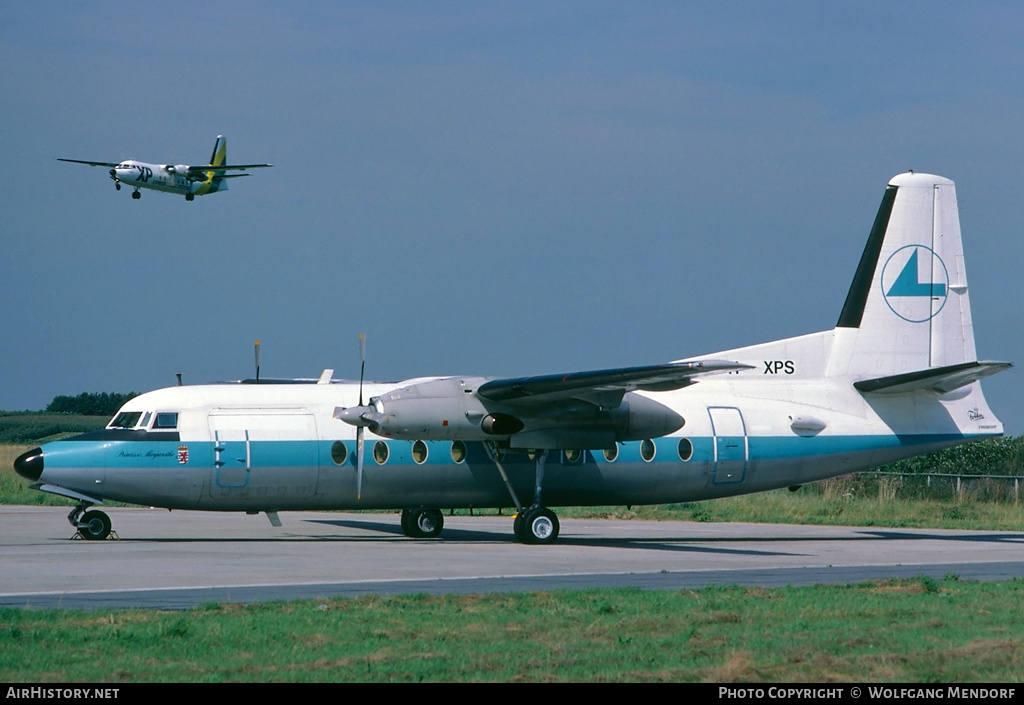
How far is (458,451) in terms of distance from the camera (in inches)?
880

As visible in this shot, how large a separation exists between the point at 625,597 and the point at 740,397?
11.9 meters

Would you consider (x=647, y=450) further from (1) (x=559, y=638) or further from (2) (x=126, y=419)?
(1) (x=559, y=638)

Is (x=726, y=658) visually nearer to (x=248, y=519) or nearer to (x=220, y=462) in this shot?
(x=220, y=462)

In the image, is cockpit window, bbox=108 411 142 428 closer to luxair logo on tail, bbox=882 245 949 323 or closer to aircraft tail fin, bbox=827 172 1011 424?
aircraft tail fin, bbox=827 172 1011 424

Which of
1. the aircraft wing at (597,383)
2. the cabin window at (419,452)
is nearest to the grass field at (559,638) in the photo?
the aircraft wing at (597,383)

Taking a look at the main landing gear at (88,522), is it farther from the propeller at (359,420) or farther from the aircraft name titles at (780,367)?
the aircraft name titles at (780,367)

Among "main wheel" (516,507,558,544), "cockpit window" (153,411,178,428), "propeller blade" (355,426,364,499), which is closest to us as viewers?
"cockpit window" (153,411,178,428)

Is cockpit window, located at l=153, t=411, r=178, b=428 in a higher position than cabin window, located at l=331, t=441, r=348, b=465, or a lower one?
higher

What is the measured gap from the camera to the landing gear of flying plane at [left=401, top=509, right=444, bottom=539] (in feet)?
77.2

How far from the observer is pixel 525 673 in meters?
8.69

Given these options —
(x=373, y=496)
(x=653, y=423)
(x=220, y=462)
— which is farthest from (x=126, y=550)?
(x=653, y=423)

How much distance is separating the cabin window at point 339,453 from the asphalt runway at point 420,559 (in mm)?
1599

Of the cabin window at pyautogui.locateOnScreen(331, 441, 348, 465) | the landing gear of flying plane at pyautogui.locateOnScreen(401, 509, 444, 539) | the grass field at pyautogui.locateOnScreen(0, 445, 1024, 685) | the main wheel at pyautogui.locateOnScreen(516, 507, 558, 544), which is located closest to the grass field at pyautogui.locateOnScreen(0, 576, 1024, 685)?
the grass field at pyautogui.locateOnScreen(0, 445, 1024, 685)

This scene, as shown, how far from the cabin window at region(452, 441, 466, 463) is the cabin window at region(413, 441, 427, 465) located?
57cm
